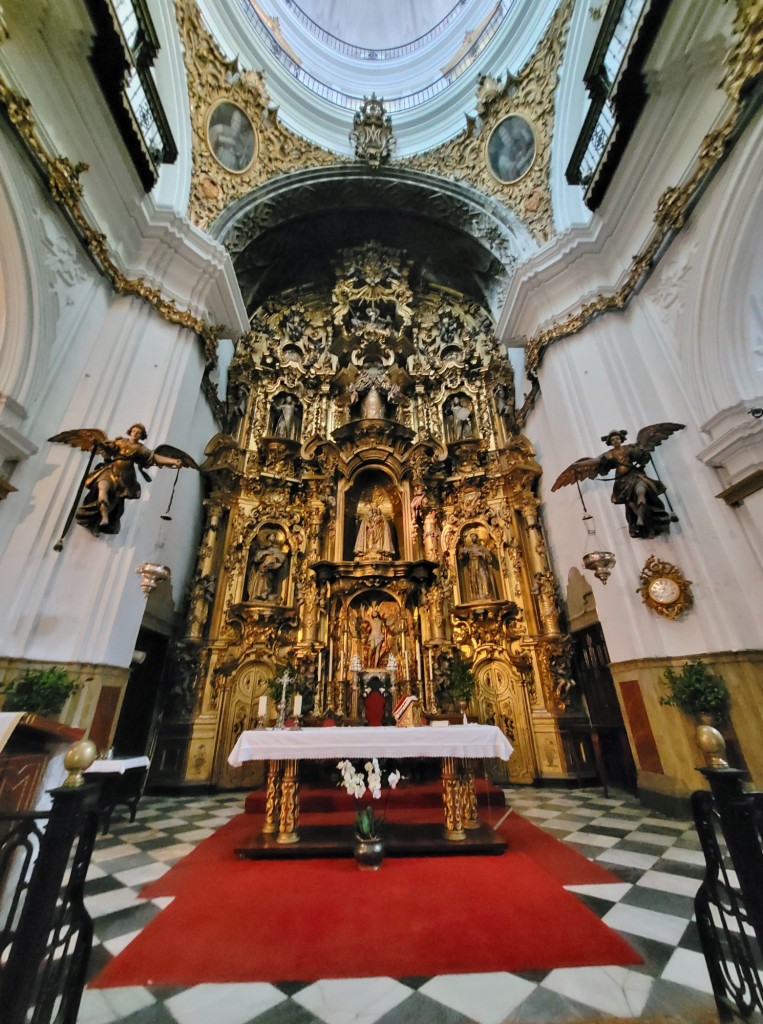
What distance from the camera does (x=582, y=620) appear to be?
7.52 meters

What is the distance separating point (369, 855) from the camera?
364 centimetres

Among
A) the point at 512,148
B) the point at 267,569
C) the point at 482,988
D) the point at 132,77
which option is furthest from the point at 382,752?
the point at 512,148

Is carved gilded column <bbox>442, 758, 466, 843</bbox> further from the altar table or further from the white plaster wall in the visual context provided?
the white plaster wall

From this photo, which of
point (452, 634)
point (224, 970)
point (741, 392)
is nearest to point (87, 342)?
point (224, 970)

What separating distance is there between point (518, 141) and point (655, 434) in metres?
9.21

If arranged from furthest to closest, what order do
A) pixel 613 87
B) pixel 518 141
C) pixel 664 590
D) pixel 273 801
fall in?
pixel 518 141, pixel 613 87, pixel 664 590, pixel 273 801

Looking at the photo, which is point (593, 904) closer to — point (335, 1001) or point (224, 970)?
point (335, 1001)

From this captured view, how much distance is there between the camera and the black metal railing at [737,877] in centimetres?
169

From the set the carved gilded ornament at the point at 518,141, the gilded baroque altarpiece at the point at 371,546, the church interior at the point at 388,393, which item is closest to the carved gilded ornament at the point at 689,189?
the church interior at the point at 388,393

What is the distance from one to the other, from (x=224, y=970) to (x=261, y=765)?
5950 millimetres

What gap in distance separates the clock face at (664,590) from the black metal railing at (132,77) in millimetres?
10306

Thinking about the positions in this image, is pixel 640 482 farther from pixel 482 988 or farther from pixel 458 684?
pixel 482 988

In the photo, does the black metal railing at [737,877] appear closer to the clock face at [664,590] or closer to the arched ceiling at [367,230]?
the clock face at [664,590]

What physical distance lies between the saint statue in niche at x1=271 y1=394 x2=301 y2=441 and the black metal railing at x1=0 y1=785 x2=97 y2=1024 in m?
9.70
